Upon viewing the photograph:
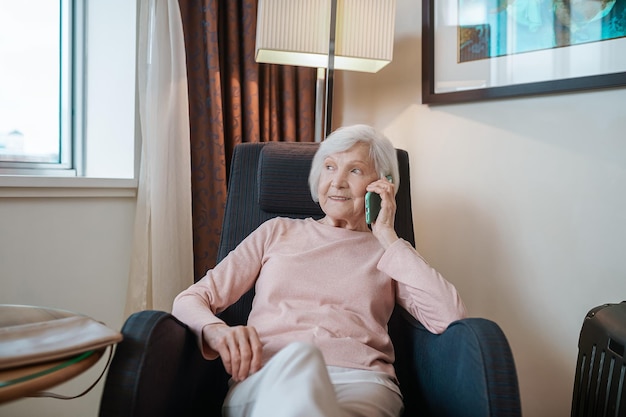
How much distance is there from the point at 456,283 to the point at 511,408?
3.62 ft

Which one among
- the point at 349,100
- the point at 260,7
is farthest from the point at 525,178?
the point at 260,7

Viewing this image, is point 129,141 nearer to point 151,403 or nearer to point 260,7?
point 260,7

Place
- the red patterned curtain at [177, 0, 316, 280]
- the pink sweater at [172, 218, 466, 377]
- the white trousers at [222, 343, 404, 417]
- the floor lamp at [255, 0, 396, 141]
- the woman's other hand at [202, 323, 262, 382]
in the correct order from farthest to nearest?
1. the red patterned curtain at [177, 0, 316, 280]
2. the floor lamp at [255, 0, 396, 141]
3. the pink sweater at [172, 218, 466, 377]
4. the woman's other hand at [202, 323, 262, 382]
5. the white trousers at [222, 343, 404, 417]

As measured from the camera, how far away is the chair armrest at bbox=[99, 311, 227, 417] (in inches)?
36.2

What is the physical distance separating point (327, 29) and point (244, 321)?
3.39ft

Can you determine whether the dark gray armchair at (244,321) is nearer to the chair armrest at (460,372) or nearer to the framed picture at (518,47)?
the chair armrest at (460,372)

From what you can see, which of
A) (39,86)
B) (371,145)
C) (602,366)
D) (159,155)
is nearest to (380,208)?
(371,145)

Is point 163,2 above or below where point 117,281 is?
above

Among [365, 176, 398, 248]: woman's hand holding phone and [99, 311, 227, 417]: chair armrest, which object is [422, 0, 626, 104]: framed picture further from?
[99, 311, 227, 417]: chair armrest

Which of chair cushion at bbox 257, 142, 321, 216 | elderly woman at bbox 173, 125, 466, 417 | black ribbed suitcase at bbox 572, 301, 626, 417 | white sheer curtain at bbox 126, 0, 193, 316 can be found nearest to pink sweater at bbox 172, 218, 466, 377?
elderly woman at bbox 173, 125, 466, 417

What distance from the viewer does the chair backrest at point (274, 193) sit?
1628mm

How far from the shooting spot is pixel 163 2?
1.91 meters

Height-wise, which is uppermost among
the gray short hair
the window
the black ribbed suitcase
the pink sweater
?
the window

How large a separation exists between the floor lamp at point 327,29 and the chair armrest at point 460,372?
3.22ft
